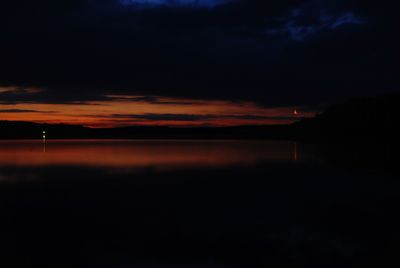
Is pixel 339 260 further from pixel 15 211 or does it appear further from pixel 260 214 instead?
pixel 15 211

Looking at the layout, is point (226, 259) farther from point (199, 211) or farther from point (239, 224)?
point (199, 211)

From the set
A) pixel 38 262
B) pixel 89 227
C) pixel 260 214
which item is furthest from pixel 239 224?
pixel 38 262

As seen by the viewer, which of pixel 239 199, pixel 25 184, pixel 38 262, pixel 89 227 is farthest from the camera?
pixel 25 184

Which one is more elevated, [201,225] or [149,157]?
[201,225]

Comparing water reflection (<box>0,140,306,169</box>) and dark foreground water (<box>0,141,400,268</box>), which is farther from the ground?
dark foreground water (<box>0,141,400,268</box>)

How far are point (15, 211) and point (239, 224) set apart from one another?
903cm

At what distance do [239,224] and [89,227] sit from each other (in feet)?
16.4

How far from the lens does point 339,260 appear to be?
1059 cm

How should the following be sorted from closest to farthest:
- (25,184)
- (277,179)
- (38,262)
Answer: (38,262) < (25,184) < (277,179)

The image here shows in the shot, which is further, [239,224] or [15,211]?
[15,211]

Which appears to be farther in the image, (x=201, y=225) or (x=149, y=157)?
(x=149, y=157)

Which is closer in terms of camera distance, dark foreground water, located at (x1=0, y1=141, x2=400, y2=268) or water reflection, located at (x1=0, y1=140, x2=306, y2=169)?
dark foreground water, located at (x1=0, y1=141, x2=400, y2=268)

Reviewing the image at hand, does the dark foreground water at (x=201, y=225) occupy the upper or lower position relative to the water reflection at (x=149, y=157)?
upper

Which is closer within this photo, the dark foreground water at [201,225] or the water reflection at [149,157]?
the dark foreground water at [201,225]
